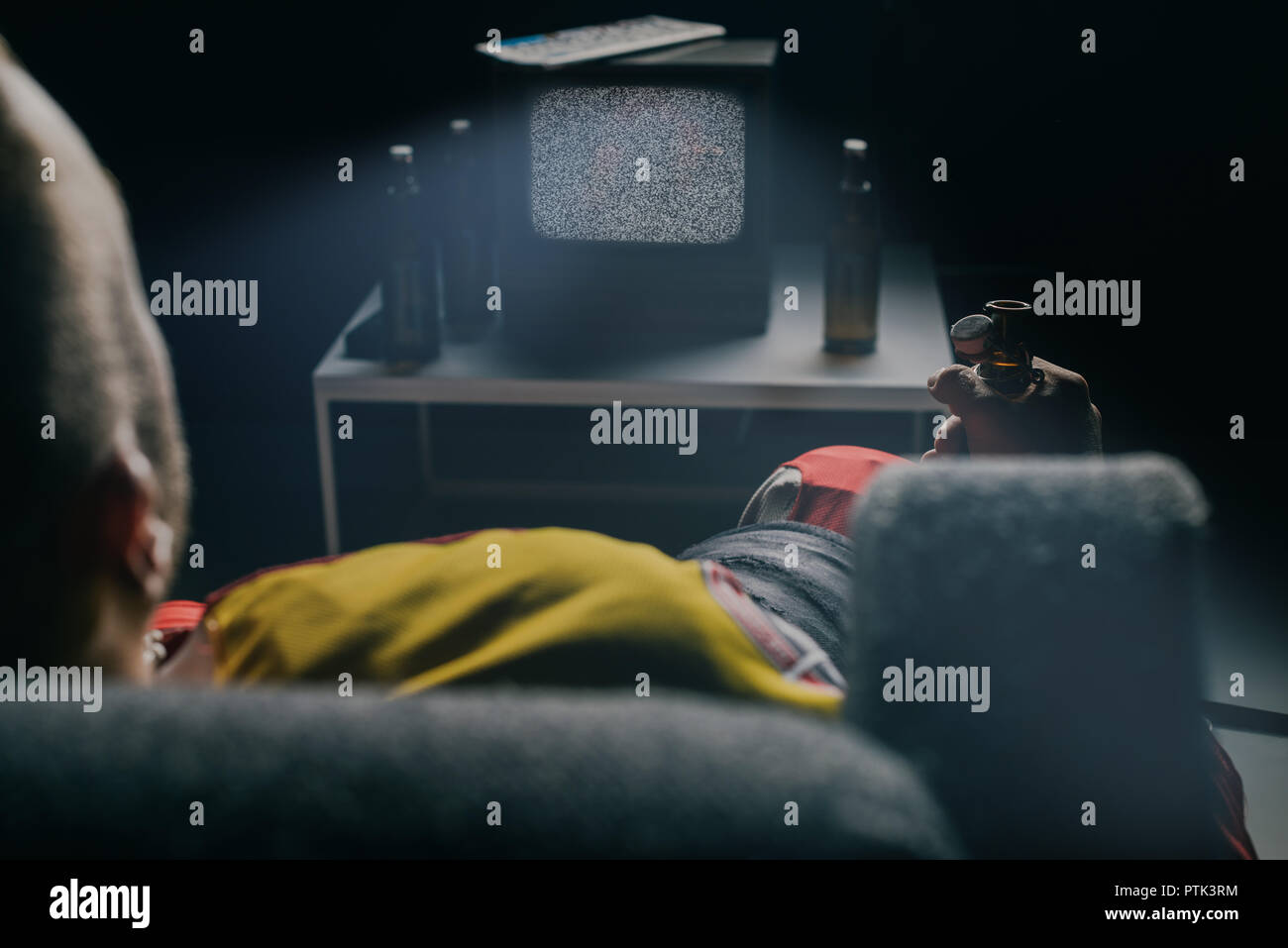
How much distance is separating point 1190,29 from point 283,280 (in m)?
1.78

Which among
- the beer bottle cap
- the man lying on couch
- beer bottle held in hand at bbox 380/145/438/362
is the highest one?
beer bottle held in hand at bbox 380/145/438/362

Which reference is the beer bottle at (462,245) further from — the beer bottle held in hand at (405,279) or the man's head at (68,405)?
the man's head at (68,405)

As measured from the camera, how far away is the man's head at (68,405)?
406 millimetres

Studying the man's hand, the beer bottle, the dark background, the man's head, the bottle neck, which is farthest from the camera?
the dark background

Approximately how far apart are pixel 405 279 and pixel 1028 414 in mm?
1212

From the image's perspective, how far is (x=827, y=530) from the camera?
2.80ft

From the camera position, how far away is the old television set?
181 centimetres

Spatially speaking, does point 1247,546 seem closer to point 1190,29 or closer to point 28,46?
point 1190,29

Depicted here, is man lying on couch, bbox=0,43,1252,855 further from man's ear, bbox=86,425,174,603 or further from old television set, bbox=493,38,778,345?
old television set, bbox=493,38,778,345

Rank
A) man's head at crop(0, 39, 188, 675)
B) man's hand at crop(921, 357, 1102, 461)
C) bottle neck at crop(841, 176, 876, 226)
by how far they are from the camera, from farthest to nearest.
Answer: bottle neck at crop(841, 176, 876, 226) < man's hand at crop(921, 357, 1102, 461) < man's head at crop(0, 39, 188, 675)

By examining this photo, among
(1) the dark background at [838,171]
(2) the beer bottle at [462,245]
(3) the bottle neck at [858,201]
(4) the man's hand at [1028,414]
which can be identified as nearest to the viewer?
(4) the man's hand at [1028,414]

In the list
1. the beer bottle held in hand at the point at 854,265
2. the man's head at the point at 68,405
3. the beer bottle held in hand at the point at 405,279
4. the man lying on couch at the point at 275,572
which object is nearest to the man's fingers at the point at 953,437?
the man lying on couch at the point at 275,572


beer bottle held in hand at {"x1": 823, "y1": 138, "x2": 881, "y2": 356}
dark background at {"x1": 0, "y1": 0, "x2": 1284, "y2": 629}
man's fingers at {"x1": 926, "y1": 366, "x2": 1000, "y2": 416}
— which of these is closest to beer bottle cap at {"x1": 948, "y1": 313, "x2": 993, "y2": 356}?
man's fingers at {"x1": 926, "y1": 366, "x2": 1000, "y2": 416}
